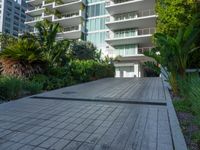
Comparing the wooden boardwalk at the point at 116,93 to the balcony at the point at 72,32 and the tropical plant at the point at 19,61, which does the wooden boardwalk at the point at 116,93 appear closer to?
the tropical plant at the point at 19,61

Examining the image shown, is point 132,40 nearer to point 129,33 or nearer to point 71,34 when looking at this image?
point 129,33

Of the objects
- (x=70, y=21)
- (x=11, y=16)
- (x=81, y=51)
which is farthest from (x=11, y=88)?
(x=11, y=16)

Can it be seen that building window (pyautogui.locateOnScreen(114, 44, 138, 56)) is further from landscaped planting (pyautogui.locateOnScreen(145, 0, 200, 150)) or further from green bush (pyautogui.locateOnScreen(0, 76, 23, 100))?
green bush (pyautogui.locateOnScreen(0, 76, 23, 100))

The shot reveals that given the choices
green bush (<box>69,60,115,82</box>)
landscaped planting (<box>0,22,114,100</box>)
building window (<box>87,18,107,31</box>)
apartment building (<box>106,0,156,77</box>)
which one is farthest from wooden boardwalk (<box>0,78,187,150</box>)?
building window (<box>87,18,107,31</box>)

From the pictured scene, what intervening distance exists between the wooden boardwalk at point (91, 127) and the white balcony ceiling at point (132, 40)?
27.6 meters

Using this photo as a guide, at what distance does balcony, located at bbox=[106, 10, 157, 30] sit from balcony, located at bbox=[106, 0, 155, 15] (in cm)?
101

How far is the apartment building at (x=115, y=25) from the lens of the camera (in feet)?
113

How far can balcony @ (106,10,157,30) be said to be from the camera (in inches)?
1302

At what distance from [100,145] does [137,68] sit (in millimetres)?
32547

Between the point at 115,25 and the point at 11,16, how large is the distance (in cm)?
8150

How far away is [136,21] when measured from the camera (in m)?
34.0

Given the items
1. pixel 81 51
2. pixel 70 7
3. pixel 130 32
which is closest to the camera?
pixel 81 51

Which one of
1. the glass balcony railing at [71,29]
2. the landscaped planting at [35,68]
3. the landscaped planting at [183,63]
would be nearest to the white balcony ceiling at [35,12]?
the glass balcony railing at [71,29]

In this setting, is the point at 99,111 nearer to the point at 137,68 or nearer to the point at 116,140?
the point at 116,140
